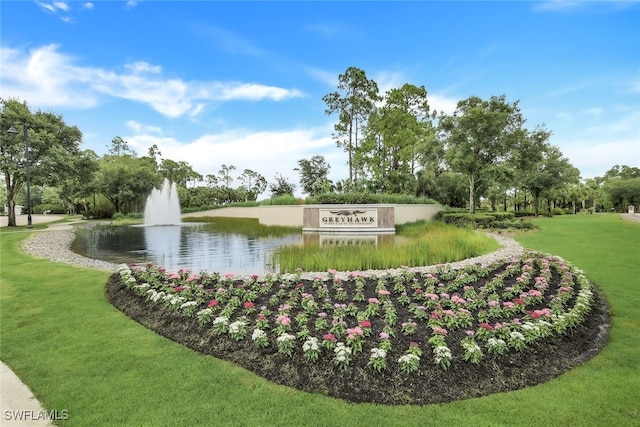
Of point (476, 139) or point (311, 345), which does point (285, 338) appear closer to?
point (311, 345)

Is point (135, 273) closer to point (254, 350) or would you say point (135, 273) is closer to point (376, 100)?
point (254, 350)

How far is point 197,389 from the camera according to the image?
9.26 feet

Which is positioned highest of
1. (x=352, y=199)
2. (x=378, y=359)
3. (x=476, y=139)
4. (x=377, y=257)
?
(x=476, y=139)

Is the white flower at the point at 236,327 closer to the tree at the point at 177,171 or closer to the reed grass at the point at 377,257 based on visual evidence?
the reed grass at the point at 377,257

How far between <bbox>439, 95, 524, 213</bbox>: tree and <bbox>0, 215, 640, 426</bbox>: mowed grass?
59.3 ft

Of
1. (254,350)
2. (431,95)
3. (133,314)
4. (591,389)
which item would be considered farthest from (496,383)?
(431,95)

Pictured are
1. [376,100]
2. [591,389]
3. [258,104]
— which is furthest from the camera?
[376,100]

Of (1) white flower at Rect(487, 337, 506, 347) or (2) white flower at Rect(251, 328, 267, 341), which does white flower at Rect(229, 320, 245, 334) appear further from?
(1) white flower at Rect(487, 337, 506, 347)

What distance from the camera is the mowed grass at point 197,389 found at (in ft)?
8.10

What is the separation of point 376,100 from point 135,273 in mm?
24473

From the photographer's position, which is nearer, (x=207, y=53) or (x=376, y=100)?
(x=207, y=53)

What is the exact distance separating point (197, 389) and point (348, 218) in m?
16.0

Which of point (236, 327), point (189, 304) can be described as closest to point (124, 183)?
point (189, 304)

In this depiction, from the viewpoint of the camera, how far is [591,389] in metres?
2.88
